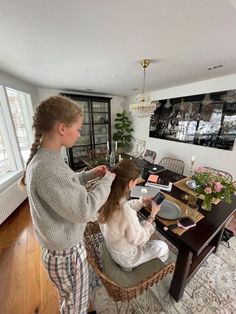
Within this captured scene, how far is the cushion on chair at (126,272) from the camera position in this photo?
2.93 feet

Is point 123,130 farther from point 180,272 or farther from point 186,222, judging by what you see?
point 180,272

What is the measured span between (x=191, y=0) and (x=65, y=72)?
6.02 feet

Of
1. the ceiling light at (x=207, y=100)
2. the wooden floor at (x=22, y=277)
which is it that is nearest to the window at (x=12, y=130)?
the wooden floor at (x=22, y=277)

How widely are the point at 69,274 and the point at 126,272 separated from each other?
424 millimetres

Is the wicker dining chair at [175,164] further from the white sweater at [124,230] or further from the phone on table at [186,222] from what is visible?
the white sweater at [124,230]

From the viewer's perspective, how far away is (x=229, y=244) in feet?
5.52

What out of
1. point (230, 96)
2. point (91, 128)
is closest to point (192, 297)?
point (230, 96)

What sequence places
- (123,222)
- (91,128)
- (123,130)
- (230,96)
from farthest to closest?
1. (123,130)
2. (91,128)
3. (230,96)
4. (123,222)

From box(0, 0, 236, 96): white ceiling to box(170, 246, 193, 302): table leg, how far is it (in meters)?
1.60

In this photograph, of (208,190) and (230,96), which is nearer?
(208,190)

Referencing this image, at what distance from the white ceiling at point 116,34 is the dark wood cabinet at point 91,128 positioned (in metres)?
1.74

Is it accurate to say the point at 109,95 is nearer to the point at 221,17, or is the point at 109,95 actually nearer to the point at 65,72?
the point at 65,72

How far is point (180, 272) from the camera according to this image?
1048mm

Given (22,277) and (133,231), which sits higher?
(133,231)
